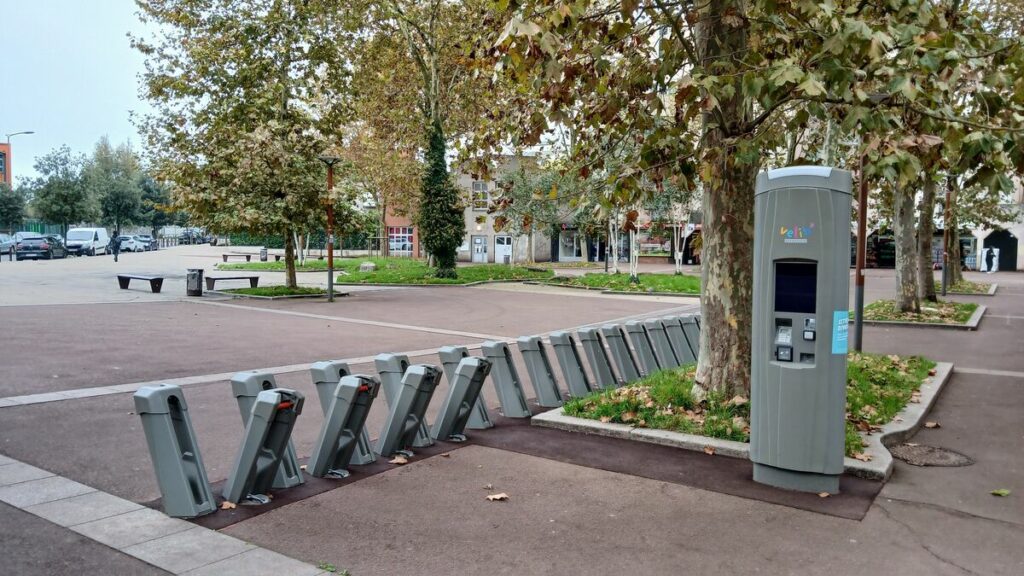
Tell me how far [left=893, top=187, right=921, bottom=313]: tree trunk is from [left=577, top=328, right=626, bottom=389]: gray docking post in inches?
425

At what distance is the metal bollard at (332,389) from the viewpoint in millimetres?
5730

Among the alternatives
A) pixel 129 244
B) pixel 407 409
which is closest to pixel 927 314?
pixel 407 409

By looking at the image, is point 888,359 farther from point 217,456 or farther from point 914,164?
point 217,456

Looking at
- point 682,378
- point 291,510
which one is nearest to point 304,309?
point 682,378

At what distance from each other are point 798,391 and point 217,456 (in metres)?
4.43

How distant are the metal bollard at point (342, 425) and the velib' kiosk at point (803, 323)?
2.78 metres

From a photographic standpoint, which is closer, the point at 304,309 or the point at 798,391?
the point at 798,391

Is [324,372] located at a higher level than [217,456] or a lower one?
higher

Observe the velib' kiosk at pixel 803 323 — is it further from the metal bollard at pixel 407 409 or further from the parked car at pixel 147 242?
the parked car at pixel 147 242

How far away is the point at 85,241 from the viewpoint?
5228 centimetres

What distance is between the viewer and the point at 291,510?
4766mm

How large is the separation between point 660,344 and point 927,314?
10.3 meters

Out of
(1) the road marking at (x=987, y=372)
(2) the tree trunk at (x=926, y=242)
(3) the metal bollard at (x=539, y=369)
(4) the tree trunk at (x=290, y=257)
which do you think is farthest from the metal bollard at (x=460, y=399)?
(4) the tree trunk at (x=290, y=257)

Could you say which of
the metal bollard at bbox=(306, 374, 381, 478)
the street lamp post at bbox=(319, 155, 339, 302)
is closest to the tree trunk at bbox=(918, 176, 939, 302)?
the street lamp post at bbox=(319, 155, 339, 302)
